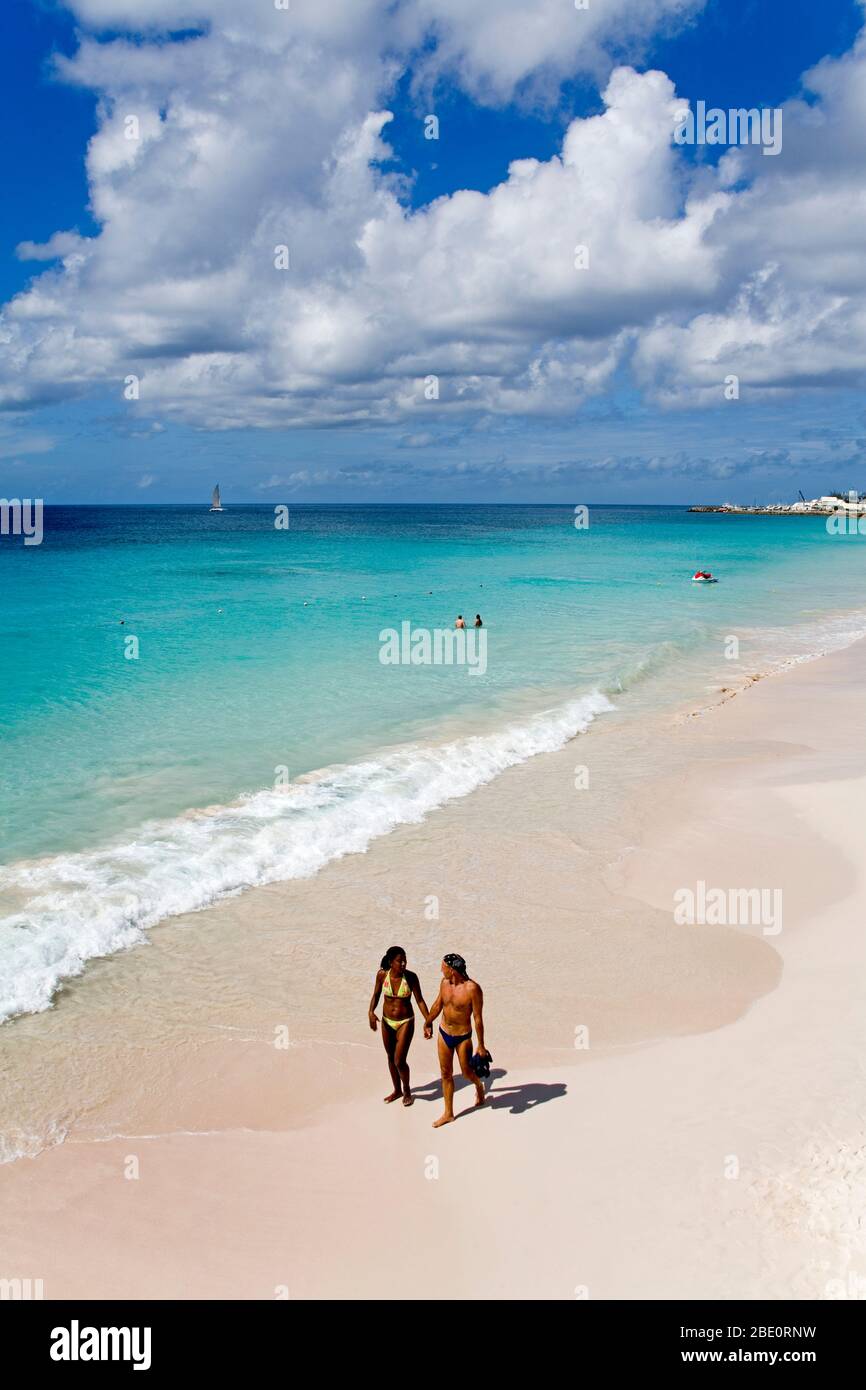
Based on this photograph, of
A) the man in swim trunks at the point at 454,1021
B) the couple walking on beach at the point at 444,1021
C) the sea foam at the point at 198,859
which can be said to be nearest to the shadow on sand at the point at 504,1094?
the couple walking on beach at the point at 444,1021

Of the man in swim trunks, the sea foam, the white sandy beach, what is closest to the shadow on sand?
the white sandy beach

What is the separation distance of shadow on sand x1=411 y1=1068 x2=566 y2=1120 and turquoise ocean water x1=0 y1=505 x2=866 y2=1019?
4517mm

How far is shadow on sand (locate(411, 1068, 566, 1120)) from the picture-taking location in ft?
25.6

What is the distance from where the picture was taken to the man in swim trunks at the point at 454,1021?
7588mm

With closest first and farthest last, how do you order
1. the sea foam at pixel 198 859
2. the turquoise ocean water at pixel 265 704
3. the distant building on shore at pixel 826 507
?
the sea foam at pixel 198 859, the turquoise ocean water at pixel 265 704, the distant building on shore at pixel 826 507

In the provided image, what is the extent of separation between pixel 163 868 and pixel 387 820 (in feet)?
12.6

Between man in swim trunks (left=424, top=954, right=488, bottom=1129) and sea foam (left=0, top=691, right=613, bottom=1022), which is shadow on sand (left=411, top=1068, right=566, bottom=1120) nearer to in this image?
man in swim trunks (left=424, top=954, right=488, bottom=1129)

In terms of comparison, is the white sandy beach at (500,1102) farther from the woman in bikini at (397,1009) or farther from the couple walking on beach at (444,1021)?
the woman in bikini at (397,1009)

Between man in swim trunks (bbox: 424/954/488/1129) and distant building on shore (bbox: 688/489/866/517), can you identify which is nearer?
man in swim trunks (bbox: 424/954/488/1129)

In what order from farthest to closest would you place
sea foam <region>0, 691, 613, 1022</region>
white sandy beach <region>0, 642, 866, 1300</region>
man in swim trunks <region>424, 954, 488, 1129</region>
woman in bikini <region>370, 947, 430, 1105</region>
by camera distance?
sea foam <region>0, 691, 613, 1022</region> < woman in bikini <region>370, 947, 430, 1105</region> < man in swim trunks <region>424, 954, 488, 1129</region> < white sandy beach <region>0, 642, 866, 1300</region>

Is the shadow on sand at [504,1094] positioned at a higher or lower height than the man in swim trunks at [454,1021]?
lower

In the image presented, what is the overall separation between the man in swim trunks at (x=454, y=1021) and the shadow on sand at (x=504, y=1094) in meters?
0.28
